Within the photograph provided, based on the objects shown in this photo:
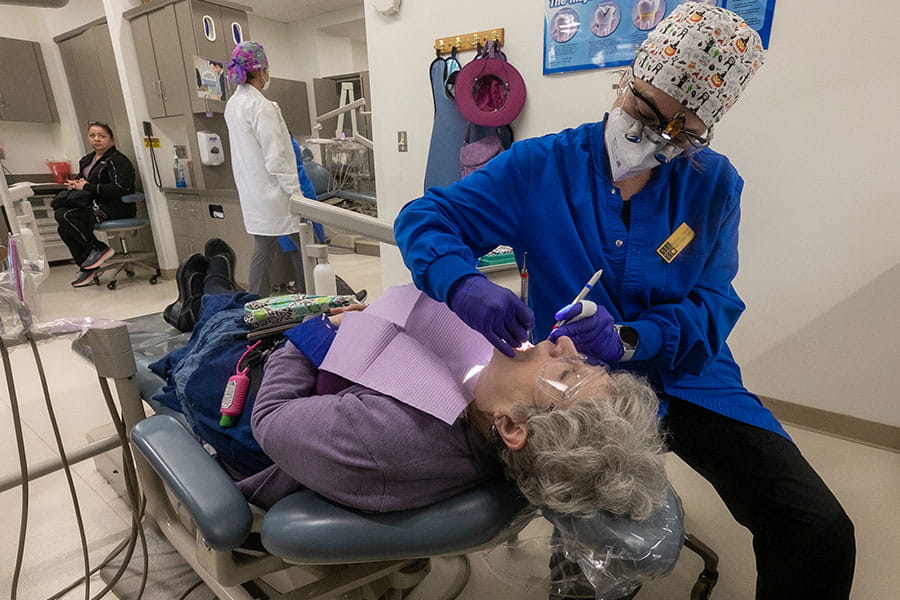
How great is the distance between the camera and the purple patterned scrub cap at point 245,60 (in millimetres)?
2604

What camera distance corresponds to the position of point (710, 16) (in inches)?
35.8

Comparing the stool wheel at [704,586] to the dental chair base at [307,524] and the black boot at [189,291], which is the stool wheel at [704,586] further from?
the black boot at [189,291]

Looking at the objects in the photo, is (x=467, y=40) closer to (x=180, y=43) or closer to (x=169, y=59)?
(x=180, y=43)

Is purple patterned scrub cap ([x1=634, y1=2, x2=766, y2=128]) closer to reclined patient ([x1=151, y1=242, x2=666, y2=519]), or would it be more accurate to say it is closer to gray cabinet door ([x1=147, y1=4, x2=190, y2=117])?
reclined patient ([x1=151, y1=242, x2=666, y2=519])

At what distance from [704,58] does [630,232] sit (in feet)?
1.19

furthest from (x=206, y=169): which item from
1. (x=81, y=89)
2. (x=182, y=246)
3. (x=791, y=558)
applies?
(x=791, y=558)

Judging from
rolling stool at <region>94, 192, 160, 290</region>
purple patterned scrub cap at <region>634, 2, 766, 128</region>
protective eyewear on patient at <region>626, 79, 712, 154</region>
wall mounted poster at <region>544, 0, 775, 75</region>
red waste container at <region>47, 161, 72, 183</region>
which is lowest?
rolling stool at <region>94, 192, 160, 290</region>

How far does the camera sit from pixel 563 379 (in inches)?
32.2

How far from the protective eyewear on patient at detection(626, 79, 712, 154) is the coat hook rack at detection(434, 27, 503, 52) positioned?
5.40 feet

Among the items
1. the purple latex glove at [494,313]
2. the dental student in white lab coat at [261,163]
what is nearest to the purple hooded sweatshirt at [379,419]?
the purple latex glove at [494,313]

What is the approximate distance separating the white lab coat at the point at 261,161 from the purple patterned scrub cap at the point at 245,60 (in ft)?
0.21

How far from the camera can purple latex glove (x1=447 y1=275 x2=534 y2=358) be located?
2.82 feet

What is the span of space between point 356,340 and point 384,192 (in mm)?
2277

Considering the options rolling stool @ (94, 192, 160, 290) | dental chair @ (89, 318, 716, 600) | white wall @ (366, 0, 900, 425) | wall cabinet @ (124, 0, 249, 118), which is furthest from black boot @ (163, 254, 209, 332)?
rolling stool @ (94, 192, 160, 290)
